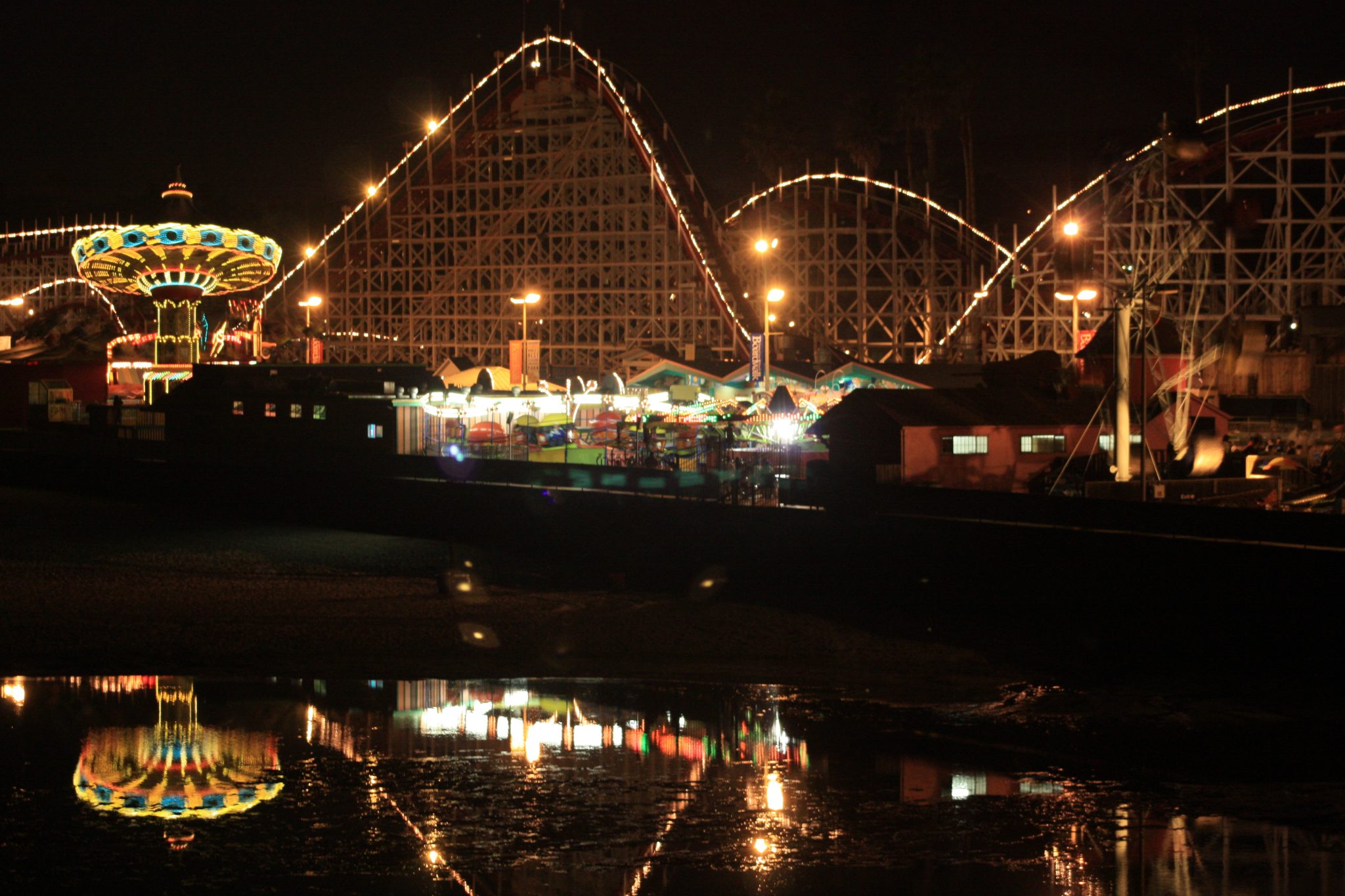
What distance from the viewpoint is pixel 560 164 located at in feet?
127

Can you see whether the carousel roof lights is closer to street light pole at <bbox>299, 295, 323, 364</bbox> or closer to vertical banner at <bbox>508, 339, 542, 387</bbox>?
street light pole at <bbox>299, 295, 323, 364</bbox>

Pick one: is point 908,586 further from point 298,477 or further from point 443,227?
point 443,227

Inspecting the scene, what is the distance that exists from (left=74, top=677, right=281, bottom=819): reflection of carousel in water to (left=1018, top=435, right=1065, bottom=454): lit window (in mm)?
12980

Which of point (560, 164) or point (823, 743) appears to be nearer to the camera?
point (823, 743)

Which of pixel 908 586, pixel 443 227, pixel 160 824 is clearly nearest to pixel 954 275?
pixel 443 227

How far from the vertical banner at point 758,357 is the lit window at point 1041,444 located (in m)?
9.41

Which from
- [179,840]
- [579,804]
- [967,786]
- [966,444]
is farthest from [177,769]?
[966,444]

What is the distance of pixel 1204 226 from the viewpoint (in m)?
24.3

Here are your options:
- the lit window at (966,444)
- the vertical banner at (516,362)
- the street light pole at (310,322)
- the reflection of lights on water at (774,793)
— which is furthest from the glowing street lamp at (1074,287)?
the street light pole at (310,322)

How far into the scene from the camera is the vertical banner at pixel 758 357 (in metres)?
29.0

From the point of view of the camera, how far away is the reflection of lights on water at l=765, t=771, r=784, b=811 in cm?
895

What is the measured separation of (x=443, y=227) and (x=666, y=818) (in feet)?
108

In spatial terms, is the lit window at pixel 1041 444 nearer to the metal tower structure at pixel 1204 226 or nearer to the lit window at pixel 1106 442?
the lit window at pixel 1106 442

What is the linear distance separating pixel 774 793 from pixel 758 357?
20.6 m
